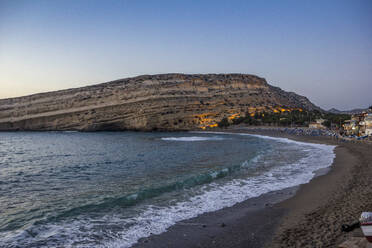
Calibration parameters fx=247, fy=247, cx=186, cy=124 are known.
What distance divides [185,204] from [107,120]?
263ft

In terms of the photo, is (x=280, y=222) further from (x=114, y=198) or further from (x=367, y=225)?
(x=114, y=198)

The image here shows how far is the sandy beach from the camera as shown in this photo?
5246mm

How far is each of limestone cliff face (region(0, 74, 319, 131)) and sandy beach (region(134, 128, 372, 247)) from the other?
255ft

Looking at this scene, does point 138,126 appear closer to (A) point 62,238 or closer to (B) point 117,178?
(B) point 117,178

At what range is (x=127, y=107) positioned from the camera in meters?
86.2

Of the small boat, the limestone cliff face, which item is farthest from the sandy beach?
the limestone cliff face

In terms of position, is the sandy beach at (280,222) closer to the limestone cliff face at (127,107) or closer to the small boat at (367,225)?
the small boat at (367,225)

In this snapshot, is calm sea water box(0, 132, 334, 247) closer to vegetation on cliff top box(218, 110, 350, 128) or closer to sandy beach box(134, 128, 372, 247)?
sandy beach box(134, 128, 372, 247)

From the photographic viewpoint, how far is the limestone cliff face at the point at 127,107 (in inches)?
3332

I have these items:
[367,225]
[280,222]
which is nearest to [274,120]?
[280,222]

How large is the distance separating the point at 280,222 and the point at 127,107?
83.5 metres

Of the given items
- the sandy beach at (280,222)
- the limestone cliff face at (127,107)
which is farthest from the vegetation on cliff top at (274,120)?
the sandy beach at (280,222)

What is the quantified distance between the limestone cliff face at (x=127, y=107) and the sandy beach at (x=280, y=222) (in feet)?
255

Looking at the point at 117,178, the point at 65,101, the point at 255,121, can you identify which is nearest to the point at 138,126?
the point at 65,101
